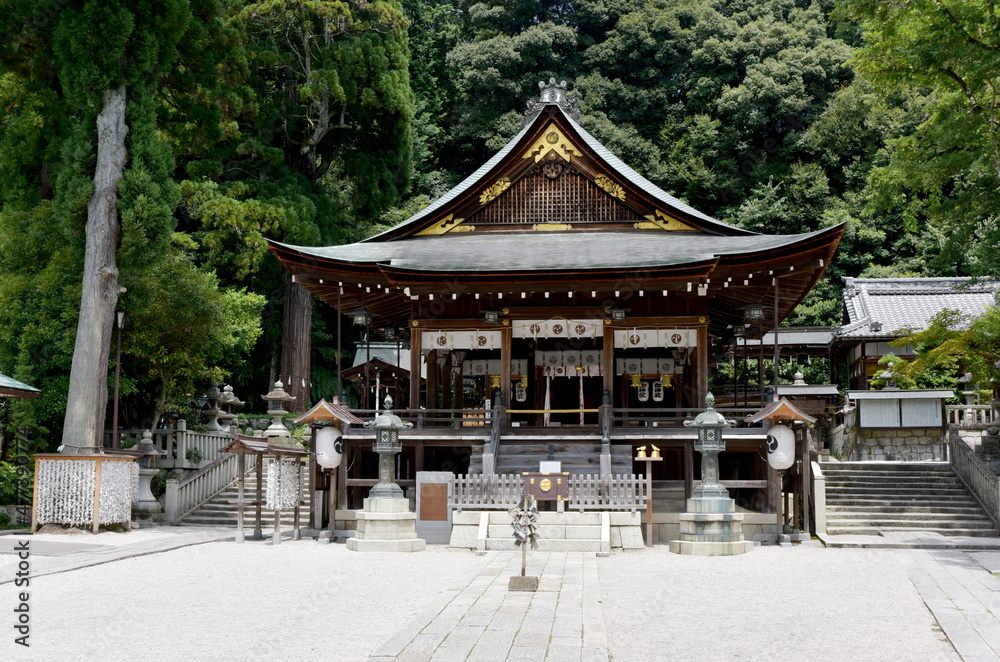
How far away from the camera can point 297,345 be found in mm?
30438

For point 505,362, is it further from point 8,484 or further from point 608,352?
point 8,484

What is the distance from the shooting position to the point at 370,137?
32.8m

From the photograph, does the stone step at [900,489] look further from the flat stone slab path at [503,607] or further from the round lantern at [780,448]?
the flat stone slab path at [503,607]

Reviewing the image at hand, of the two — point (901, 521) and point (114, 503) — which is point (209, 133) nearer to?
point (114, 503)

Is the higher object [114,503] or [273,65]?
[273,65]

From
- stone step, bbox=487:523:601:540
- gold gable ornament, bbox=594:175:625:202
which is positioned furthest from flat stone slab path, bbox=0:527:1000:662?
gold gable ornament, bbox=594:175:625:202

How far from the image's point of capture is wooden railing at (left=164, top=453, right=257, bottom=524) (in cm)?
1953

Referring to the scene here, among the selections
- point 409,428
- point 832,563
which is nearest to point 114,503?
point 409,428

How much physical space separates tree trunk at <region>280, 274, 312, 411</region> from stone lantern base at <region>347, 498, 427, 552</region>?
15.4 metres

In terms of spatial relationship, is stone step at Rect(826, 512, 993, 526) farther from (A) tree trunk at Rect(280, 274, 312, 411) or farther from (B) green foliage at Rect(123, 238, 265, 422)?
(A) tree trunk at Rect(280, 274, 312, 411)

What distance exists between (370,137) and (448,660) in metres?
28.5

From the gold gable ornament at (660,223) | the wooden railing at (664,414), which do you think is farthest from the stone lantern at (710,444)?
the gold gable ornament at (660,223)

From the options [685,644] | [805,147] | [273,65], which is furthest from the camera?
[805,147]

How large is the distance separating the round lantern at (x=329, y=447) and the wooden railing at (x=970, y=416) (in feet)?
53.5
